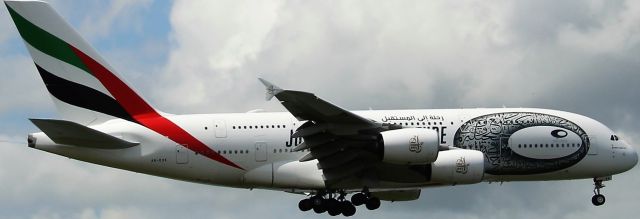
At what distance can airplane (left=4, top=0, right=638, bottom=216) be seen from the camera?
158 feet

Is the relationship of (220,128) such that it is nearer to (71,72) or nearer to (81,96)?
(81,96)

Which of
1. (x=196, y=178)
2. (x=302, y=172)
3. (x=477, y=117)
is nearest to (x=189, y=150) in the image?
(x=196, y=178)

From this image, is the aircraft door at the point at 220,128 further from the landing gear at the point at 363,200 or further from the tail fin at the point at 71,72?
the landing gear at the point at 363,200

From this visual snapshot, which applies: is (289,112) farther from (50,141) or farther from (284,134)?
(50,141)

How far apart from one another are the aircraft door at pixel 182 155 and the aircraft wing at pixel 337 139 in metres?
4.37

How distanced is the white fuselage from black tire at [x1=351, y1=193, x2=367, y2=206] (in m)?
1.10

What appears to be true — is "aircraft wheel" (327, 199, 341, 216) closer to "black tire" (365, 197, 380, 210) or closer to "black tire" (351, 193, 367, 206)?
"black tire" (351, 193, 367, 206)

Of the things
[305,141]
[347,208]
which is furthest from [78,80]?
[347,208]

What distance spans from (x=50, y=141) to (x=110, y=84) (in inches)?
157

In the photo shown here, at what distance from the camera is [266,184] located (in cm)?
4962

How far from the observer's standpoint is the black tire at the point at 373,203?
167 ft

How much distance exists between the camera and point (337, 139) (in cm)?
4853

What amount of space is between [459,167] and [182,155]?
11012mm

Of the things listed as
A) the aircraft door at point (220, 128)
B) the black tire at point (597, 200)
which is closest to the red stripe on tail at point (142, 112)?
the aircraft door at point (220, 128)
